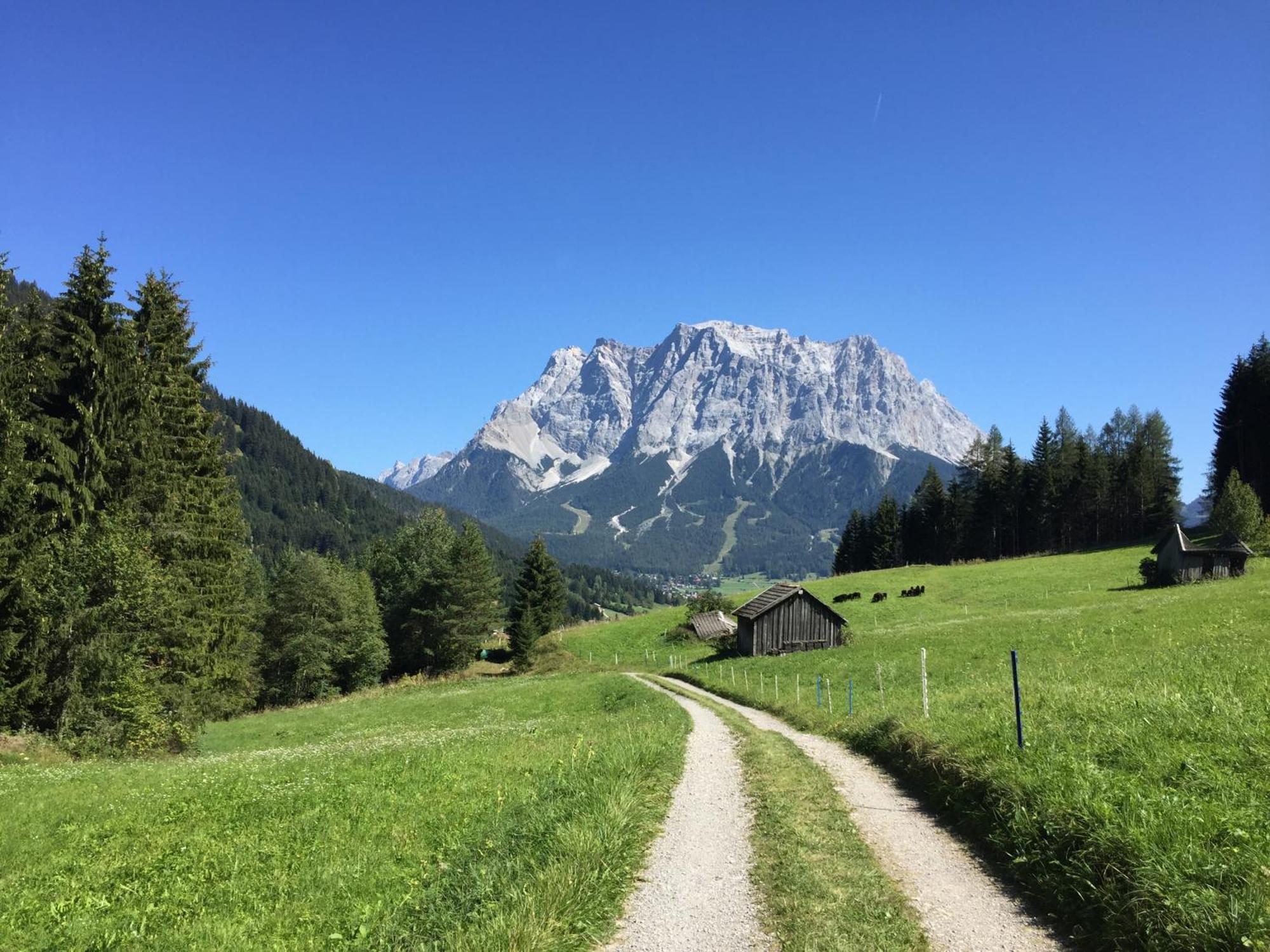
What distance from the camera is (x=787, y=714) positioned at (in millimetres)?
26094

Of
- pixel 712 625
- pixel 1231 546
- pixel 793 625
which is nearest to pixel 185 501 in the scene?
pixel 793 625

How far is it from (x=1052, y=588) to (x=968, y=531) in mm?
47062

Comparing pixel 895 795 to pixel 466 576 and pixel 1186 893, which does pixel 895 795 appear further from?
pixel 466 576

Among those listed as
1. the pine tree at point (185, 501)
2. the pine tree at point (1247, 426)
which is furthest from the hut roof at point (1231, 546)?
the pine tree at point (185, 501)

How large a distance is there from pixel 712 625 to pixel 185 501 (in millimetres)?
54148

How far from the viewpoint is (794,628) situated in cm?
5684

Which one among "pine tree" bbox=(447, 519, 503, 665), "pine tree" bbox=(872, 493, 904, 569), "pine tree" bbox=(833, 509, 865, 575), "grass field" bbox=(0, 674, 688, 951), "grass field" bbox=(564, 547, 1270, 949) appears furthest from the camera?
"pine tree" bbox=(833, 509, 865, 575)

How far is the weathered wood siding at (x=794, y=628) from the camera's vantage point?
56.3 m

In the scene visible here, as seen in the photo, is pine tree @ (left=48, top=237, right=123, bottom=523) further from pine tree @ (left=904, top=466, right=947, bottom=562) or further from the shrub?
pine tree @ (left=904, top=466, right=947, bottom=562)

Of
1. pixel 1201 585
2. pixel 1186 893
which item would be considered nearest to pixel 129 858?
pixel 1186 893

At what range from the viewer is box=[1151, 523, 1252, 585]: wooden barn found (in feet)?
184

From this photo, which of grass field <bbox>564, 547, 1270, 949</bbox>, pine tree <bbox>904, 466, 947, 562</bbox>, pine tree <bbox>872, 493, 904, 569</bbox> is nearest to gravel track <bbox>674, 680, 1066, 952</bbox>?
grass field <bbox>564, 547, 1270, 949</bbox>

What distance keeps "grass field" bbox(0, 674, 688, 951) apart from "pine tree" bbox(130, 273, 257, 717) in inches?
434

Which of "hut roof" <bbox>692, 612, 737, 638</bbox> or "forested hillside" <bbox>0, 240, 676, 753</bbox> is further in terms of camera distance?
"hut roof" <bbox>692, 612, 737, 638</bbox>
